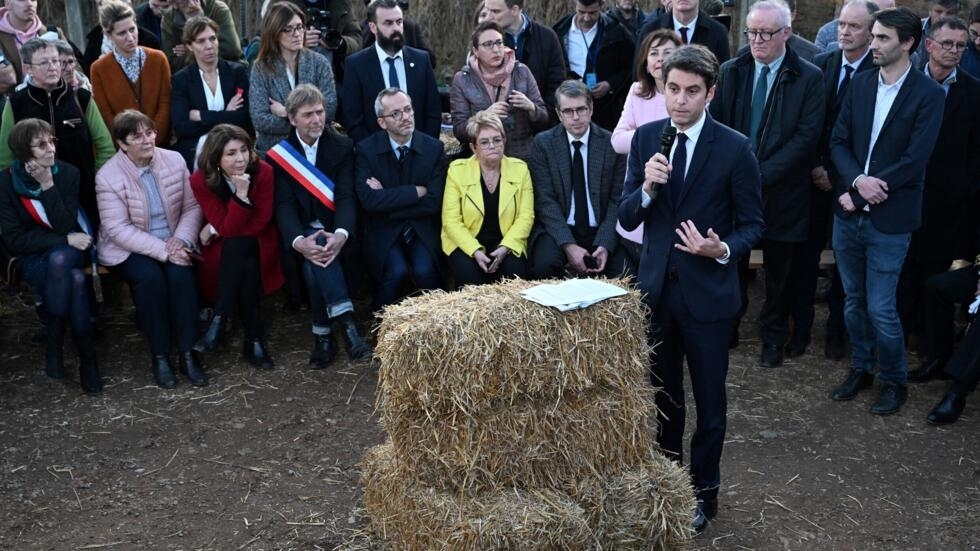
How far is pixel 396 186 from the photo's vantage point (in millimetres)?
6984

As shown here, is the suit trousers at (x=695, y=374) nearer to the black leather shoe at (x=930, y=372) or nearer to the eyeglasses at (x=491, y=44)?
the black leather shoe at (x=930, y=372)

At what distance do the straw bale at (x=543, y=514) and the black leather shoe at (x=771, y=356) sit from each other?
7.96ft

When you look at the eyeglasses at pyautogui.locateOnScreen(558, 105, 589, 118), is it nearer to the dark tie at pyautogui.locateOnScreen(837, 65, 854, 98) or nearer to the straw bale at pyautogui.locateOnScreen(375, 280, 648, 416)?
the dark tie at pyautogui.locateOnScreen(837, 65, 854, 98)

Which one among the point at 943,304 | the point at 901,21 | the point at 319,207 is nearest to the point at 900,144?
the point at 901,21

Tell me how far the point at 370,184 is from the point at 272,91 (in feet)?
3.54

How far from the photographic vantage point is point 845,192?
6051 millimetres

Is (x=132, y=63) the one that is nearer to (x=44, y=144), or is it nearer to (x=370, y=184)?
(x=44, y=144)

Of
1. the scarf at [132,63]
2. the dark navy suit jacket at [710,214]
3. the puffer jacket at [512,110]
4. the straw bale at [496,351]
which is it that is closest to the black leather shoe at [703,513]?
the straw bale at [496,351]

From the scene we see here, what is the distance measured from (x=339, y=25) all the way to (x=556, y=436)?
5.31m

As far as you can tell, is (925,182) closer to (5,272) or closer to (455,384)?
(455,384)

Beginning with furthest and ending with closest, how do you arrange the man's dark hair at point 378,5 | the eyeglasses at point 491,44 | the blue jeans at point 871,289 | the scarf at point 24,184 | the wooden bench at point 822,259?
the man's dark hair at point 378,5 → the wooden bench at point 822,259 → the eyeglasses at point 491,44 → the scarf at point 24,184 → the blue jeans at point 871,289

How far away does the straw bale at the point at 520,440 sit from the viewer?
13.6 feet

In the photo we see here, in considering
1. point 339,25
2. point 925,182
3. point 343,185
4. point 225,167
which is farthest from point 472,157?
point 925,182

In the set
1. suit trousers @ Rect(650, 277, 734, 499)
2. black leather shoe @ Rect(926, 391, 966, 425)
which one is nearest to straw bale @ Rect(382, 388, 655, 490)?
suit trousers @ Rect(650, 277, 734, 499)
